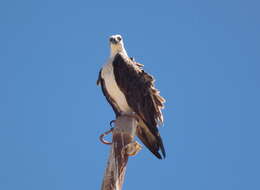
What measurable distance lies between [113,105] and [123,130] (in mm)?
1523

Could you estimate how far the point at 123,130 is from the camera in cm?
654

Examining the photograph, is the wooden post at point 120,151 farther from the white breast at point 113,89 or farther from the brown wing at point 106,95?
the brown wing at point 106,95

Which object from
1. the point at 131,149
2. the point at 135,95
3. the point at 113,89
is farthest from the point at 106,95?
the point at 131,149

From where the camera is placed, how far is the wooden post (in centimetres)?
588

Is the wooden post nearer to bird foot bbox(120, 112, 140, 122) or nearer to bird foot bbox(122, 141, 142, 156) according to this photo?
bird foot bbox(122, 141, 142, 156)

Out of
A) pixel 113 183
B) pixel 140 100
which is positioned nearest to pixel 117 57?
pixel 140 100

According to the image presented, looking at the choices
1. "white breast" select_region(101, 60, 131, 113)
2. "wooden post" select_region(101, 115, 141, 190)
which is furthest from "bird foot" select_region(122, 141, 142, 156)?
"white breast" select_region(101, 60, 131, 113)

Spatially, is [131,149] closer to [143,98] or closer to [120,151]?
[120,151]

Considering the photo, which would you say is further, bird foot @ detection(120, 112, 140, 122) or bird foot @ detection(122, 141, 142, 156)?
bird foot @ detection(120, 112, 140, 122)

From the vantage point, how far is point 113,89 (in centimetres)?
800

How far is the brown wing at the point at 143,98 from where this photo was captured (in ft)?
24.8

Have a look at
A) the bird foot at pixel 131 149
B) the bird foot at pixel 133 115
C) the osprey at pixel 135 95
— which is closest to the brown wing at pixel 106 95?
the osprey at pixel 135 95

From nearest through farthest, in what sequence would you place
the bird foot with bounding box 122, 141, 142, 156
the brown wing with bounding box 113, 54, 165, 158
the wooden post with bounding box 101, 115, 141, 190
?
the wooden post with bounding box 101, 115, 141, 190
the bird foot with bounding box 122, 141, 142, 156
the brown wing with bounding box 113, 54, 165, 158

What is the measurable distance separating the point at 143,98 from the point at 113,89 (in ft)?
1.78
